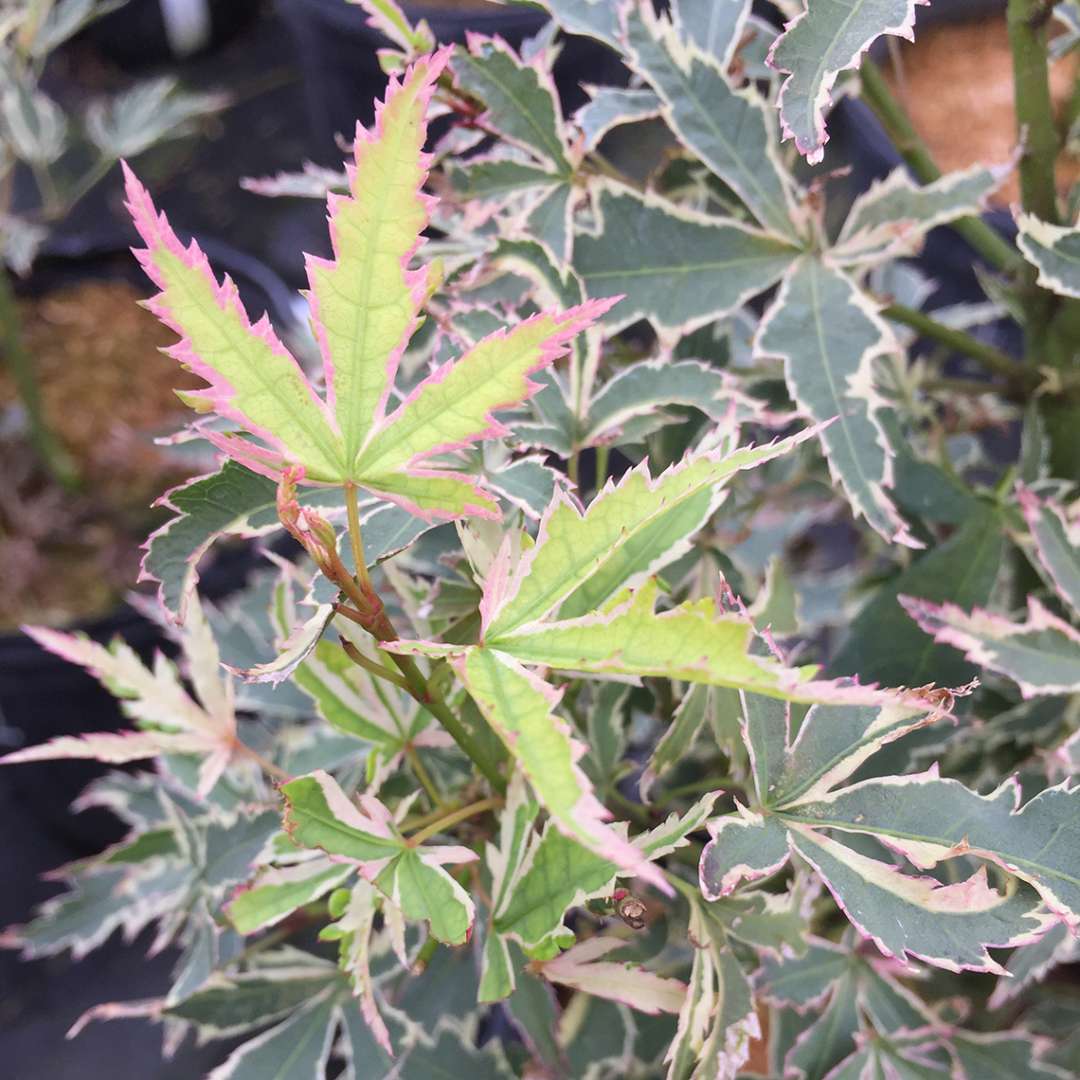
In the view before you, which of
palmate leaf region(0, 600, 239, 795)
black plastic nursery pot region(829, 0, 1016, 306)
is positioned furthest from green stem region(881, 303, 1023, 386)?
black plastic nursery pot region(829, 0, 1016, 306)

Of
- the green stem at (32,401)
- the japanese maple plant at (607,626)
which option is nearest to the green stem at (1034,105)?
the japanese maple plant at (607,626)

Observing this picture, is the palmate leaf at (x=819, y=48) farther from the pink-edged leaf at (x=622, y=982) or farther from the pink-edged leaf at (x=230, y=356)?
the pink-edged leaf at (x=622, y=982)

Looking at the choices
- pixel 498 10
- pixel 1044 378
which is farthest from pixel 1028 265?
pixel 498 10

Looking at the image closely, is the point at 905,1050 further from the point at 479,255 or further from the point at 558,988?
the point at 479,255

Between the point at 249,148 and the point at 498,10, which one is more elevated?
the point at 498,10

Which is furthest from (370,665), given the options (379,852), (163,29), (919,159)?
(163,29)

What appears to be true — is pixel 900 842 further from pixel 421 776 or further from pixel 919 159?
pixel 919 159

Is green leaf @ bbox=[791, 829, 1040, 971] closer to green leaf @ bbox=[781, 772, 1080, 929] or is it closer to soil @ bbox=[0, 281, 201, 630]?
green leaf @ bbox=[781, 772, 1080, 929]
